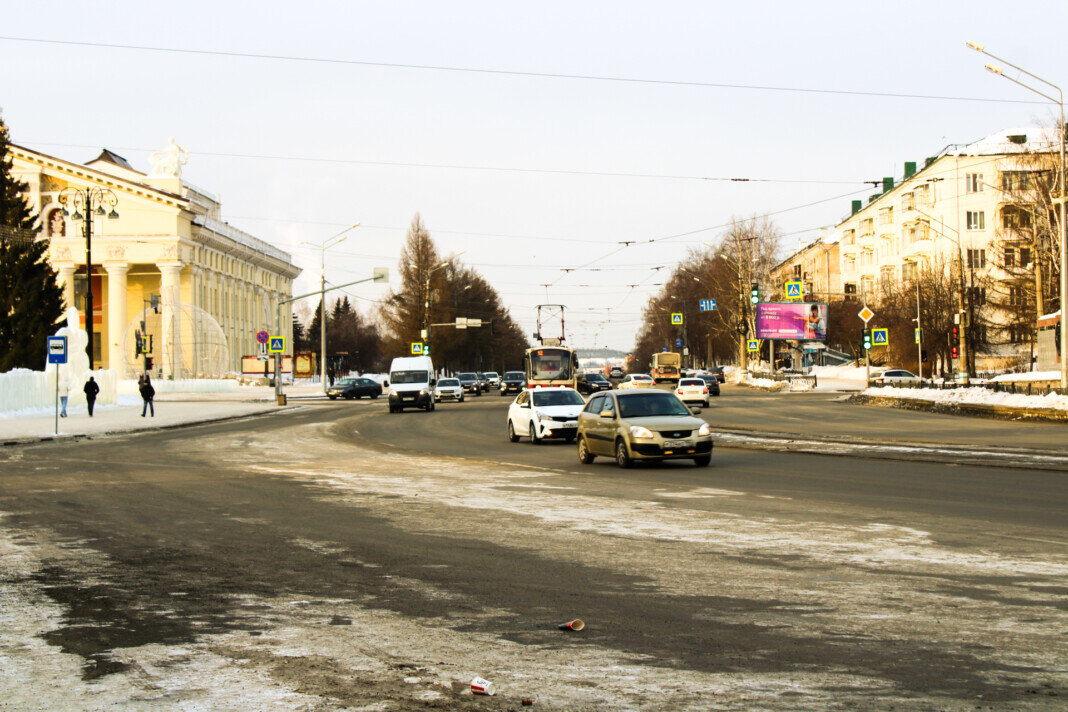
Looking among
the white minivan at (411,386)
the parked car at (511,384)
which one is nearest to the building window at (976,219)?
the parked car at (511,384)

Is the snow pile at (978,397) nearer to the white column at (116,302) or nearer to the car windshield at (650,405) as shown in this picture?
the car windshield at (650,405)

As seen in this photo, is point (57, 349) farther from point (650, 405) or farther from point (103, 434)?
point (650, 405)

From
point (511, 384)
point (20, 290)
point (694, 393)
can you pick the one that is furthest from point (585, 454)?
point (511, 384)

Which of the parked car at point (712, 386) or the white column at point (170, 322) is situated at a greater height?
the white column at point (170, 322)

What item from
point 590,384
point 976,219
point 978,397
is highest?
point 976,219

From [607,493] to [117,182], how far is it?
254 feet

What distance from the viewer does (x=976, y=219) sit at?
276 ft

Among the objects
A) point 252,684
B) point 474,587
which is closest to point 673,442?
point 474,587

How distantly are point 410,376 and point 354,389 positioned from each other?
25091mm

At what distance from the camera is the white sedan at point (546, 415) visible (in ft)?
92.8

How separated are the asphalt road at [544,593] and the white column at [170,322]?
211 feet

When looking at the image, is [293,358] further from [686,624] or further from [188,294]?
[686,624]

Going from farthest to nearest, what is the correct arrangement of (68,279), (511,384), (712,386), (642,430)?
1. (68,279)
2. (511,384)
3. (712,386)
4. (642,430)

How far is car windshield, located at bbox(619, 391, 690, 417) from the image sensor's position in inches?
819
